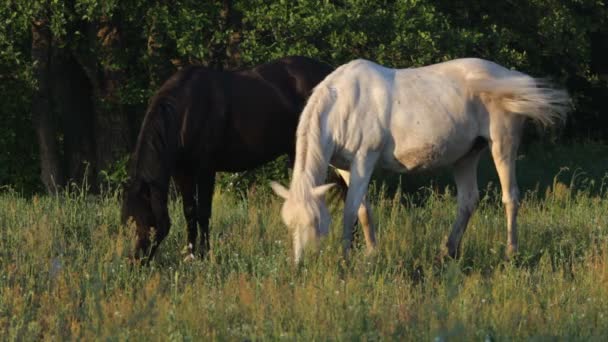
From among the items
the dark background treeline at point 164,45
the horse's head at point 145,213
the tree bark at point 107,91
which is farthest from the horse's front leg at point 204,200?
the tree bark at point 107,91

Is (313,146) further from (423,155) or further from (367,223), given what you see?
(367,223)

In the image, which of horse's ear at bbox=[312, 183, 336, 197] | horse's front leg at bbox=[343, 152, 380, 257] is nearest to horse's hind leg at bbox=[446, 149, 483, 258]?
horse's front leg at bbox=[343, 152, 380, 257]

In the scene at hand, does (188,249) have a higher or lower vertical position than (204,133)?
lower

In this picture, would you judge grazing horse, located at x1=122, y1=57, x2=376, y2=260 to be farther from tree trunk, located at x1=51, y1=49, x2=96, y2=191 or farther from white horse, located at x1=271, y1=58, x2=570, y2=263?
tree trunk, located at x1=51, y1=49, x2=96, y2=191

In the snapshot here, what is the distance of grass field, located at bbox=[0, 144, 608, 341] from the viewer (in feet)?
19.1

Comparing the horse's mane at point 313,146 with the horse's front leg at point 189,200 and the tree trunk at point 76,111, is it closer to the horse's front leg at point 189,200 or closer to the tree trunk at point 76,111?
the horse's front leg at point 189,200

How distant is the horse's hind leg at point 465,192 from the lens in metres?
9.26

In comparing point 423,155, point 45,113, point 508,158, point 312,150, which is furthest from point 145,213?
point 45,113

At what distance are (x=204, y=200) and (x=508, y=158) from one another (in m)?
2.72

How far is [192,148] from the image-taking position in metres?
9.50

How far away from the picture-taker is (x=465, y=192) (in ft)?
30.9

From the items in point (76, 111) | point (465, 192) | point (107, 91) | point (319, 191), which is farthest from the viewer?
point (76, 111)

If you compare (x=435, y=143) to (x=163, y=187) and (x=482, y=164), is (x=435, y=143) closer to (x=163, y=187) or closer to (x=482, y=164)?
(x=163, y=187)

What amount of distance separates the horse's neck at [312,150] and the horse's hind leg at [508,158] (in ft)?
5.23
